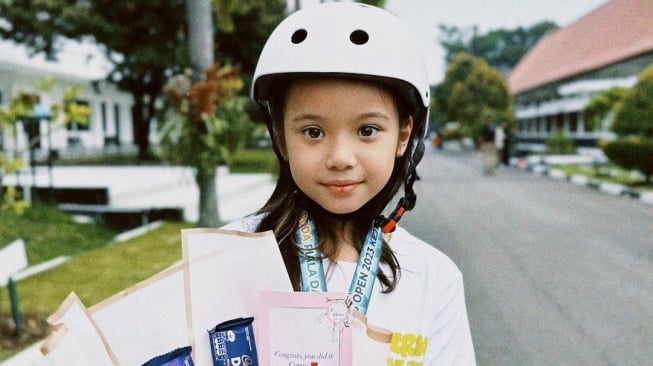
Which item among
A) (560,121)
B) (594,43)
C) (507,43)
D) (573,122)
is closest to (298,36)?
(594,43)

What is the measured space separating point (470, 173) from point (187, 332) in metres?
21.4

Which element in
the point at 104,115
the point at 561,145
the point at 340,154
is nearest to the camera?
the point at 340,154

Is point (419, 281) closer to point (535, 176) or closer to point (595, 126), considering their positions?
point (535, 176)

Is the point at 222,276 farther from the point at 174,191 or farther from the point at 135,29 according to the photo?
the point at 135,29

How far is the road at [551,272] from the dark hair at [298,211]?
289 centimetres

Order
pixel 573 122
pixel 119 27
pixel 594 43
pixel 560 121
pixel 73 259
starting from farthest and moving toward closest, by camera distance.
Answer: pixel 560 121 < pixel 573 122 < pixel 594 43 < pixel 119 27 < pixel 73 259

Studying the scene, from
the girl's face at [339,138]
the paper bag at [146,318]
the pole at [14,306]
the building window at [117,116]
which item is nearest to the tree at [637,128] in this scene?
the pole at [14,306]

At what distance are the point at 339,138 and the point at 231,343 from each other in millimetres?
522

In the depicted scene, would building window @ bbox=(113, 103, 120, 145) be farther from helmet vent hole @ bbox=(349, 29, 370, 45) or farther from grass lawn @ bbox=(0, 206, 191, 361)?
helmet vent hole @ bbox=(349, 29, 370, 45)

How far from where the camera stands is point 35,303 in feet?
18.2

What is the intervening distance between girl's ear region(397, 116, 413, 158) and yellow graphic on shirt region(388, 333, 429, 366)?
62 centimetres

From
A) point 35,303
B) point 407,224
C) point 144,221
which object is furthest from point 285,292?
point 144,221

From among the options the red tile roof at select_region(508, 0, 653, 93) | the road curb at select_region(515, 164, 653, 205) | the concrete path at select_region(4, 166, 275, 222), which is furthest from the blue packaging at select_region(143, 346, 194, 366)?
the red tile roof at select_region(508, 0, 653, 93)

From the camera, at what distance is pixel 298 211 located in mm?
1647
